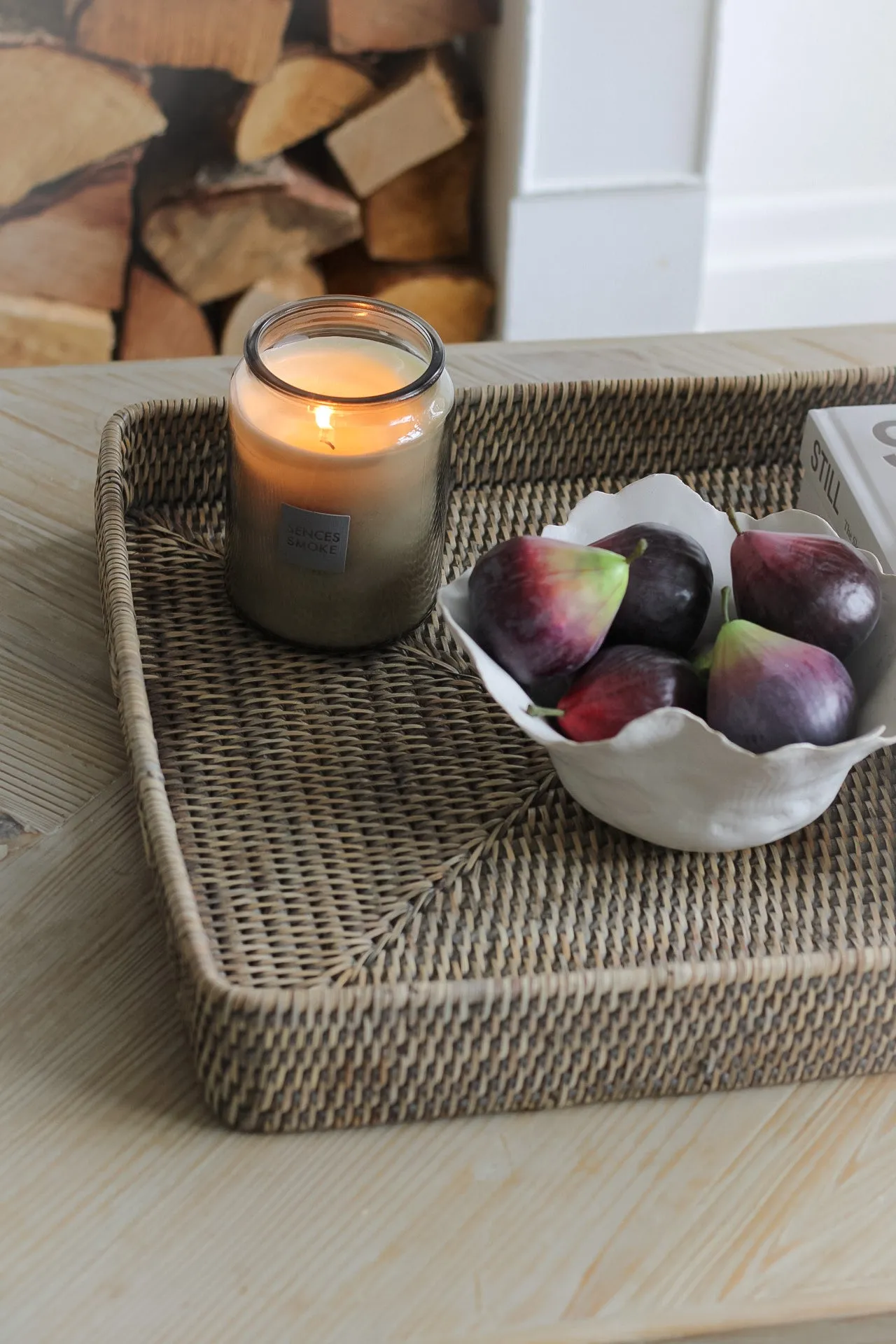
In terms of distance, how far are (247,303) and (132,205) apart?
5.0 inches

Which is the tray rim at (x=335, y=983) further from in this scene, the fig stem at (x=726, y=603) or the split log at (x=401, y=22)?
the split log at (x=401, y=22)

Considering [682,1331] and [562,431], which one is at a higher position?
[562,431]

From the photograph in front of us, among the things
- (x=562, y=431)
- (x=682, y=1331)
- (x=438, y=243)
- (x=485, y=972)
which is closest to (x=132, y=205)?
(x=438, y=243)

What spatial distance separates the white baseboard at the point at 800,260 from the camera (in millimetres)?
1556

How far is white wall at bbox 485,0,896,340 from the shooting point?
3.88ft

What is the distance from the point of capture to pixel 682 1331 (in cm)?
44

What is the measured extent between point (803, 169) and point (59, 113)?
790mm

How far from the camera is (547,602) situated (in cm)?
50

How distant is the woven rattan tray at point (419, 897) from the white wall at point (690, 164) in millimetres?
663

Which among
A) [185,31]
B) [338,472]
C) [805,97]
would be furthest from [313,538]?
[805,97]

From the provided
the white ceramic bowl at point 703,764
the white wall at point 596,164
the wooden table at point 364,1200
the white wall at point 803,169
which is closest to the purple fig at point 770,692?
the white ceramic bowl at point 703,764

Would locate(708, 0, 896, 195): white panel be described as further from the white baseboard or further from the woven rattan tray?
the woven rattan tray

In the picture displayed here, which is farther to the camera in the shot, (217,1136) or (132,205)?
(132,205)

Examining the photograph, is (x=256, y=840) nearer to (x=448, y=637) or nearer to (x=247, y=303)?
(x=448, y=637)
